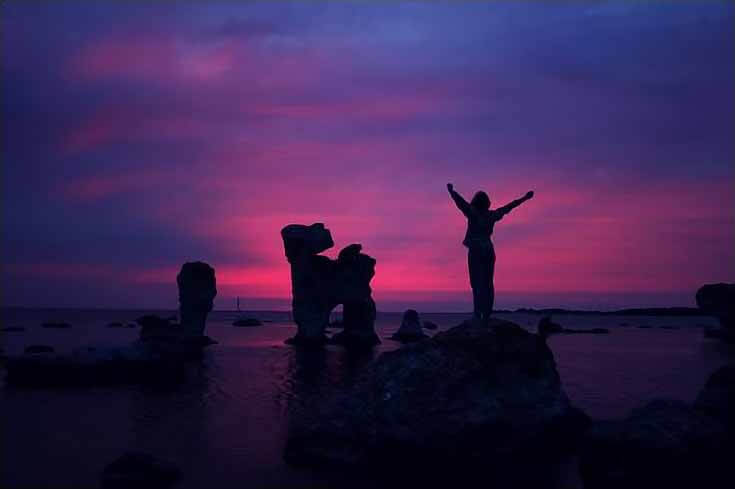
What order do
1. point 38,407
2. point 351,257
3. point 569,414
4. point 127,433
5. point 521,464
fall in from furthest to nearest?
point 351,257, point 38,407, point 127,433, point 569,414, point 521,464

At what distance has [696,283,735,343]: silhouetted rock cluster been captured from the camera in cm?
7025

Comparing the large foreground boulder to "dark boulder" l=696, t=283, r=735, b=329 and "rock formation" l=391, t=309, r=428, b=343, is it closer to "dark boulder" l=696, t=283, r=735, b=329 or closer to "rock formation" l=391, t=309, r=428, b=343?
"rock formation" l=391, t=309, r=428, b=343

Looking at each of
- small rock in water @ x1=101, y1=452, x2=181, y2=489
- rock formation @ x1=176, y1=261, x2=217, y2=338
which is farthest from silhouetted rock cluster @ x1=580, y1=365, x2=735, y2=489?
rock formation @ x1=176, y1=261, x2=217, y2=338

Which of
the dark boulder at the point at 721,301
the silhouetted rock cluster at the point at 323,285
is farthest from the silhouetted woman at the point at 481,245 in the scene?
the dark boulder at the point at 721,301

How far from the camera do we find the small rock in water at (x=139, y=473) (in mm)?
9078

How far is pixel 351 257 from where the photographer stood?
5638cm

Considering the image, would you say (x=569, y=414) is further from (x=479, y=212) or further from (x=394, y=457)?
(x=479, y=212)

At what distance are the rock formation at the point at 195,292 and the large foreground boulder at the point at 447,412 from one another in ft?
142

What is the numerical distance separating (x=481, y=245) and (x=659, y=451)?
5975 mm

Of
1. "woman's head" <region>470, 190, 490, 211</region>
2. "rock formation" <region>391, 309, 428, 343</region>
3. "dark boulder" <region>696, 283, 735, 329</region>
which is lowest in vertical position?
"rock formation" <region>391, 309, 428, 343</region>

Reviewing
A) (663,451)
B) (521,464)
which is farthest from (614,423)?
(521,464)

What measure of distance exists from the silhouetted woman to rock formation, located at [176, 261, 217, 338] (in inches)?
1641

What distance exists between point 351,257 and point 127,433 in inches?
1702

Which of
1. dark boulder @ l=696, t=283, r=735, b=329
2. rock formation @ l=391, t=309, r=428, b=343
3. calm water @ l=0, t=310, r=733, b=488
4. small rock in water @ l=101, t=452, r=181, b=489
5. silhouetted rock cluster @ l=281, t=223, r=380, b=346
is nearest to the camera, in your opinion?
small rock in water @ l=101, t=452, r=181, b=489
